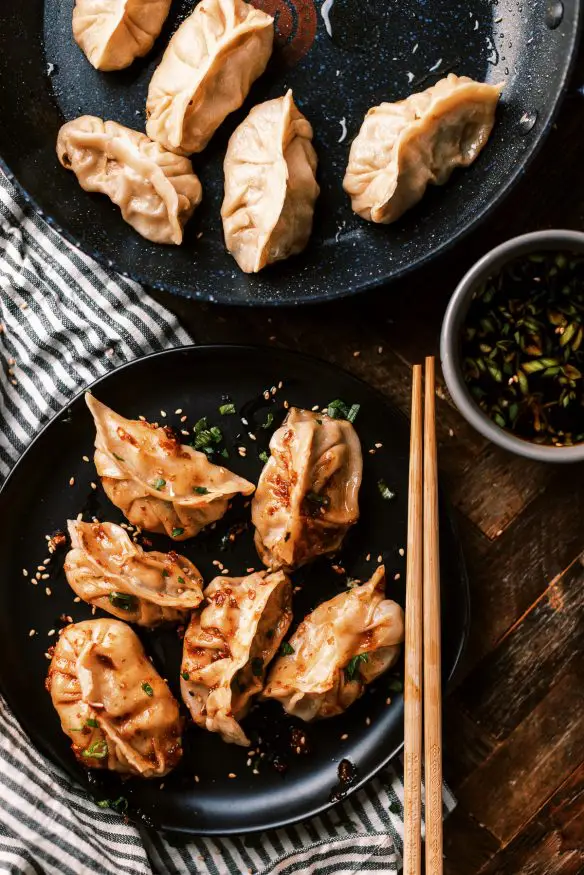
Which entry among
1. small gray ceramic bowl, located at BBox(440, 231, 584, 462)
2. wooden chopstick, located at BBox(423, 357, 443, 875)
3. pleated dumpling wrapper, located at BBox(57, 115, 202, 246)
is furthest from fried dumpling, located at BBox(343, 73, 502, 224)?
wooden chopstick, located at BBox(423, 357, 443, 875)

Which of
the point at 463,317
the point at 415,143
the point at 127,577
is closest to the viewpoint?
the point at 463,317

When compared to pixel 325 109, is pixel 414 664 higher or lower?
lower

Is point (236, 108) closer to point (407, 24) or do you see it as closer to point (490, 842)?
point (407, 24)

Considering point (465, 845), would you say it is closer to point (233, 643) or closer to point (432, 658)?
point (432, 658)

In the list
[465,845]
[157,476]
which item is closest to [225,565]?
[157,476]

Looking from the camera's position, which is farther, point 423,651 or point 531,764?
point 531,764

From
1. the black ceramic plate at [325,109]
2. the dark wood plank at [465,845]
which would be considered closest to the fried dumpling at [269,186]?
the black ceramic plate at [325,109]

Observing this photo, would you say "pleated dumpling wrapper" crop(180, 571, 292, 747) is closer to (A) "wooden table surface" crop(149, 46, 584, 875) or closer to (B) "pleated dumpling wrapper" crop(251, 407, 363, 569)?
(B) "pleated dumpling wrapper" crop(251, 407, 363, 569)
